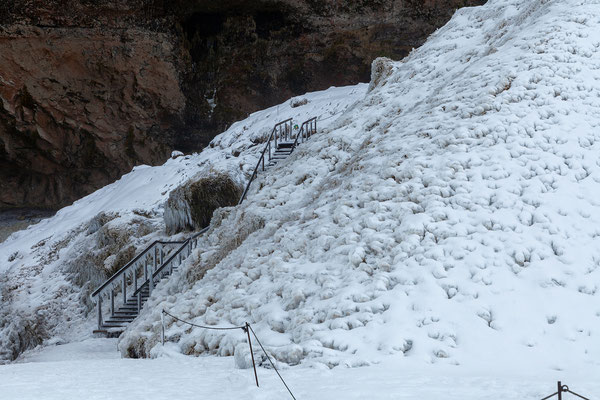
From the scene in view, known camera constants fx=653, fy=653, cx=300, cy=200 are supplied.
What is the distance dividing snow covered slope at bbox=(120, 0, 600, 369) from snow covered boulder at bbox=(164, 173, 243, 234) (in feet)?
8.65

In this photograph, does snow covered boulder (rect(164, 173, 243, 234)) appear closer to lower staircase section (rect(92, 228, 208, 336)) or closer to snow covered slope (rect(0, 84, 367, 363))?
snow covered slope (rect(0, 84, 367, 363))

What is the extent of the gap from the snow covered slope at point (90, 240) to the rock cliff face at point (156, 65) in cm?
748

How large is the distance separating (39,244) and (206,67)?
13181 mm

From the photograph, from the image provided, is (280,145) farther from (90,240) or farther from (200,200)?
(90,240)

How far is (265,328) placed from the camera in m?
6.91

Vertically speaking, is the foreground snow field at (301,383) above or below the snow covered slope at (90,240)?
below

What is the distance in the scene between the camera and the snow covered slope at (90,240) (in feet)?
48.0

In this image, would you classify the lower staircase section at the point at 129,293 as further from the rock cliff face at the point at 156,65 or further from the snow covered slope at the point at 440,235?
the rock cliff face at the point at 156,65

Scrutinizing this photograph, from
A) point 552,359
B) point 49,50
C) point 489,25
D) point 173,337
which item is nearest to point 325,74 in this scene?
point 49,50

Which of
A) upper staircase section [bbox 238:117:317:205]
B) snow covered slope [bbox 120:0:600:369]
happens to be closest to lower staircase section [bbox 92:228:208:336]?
snow covered slope [bbox 120:0:600:369]

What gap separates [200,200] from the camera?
14.7 meters

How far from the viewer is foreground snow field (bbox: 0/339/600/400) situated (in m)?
4.61

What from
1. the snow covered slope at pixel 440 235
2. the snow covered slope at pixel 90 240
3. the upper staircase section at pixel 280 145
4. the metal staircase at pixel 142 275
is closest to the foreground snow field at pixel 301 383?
the snow covered slope at pixel 440 235

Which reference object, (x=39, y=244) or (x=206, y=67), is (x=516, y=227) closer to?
(x=39, y=244)
